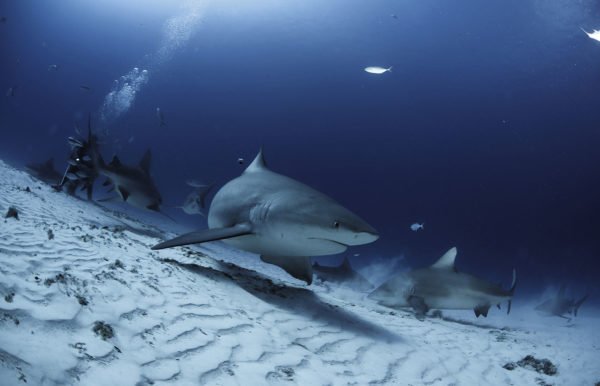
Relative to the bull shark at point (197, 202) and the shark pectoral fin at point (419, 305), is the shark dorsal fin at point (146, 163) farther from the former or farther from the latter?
the shark pectoral fin at point (419, 305)

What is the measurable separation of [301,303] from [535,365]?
2791 millimetres

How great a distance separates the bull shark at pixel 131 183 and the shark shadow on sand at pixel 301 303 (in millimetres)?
5363

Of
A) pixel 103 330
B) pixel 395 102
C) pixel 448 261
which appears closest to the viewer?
pixel 103 330

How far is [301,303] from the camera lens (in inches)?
185

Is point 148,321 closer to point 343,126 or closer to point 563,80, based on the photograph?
point 563,80

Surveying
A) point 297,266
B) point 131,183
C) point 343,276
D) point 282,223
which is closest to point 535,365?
point 297,266

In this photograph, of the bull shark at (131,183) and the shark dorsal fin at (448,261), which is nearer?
the shark dorsal fin at (448,261)

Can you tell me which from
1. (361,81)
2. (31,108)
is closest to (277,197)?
(361,81)

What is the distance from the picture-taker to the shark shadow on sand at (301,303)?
4305mm

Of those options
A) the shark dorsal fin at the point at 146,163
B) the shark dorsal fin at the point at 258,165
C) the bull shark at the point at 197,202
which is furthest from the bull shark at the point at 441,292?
the shark dorsal fin at the point at 146,163

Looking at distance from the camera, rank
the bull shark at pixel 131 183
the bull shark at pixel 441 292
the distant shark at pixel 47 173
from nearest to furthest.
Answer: the bull shark at pixel 441 292 → the bull shark at pixel 131 183 → the distant shark at pixel 47 173

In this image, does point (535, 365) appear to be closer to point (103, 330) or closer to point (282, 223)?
point (282, 223)

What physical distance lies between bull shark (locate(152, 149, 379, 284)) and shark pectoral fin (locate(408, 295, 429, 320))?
11.6 ft

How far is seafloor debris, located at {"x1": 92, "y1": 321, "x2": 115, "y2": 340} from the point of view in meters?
2.33
